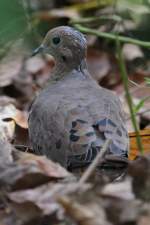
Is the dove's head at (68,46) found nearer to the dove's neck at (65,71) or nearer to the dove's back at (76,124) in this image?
the dove's neck at (65,71)

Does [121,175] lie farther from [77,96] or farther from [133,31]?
[133,31]

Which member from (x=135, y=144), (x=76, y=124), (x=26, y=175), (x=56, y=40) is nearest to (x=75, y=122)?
(x=76, y=124)

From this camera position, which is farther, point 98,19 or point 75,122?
point 98,19

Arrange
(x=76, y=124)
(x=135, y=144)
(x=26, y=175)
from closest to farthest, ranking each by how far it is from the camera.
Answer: (x=26, y=175) → (x=76, y=124) → (x=135, y=144)

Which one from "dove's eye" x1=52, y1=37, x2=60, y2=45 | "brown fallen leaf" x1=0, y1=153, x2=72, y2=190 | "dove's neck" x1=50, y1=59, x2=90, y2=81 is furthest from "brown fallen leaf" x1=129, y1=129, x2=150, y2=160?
"brown fallen leaf" x1=0, y1=153, x2=72, y2=190

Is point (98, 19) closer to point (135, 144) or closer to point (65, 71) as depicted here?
point (65, 71)
